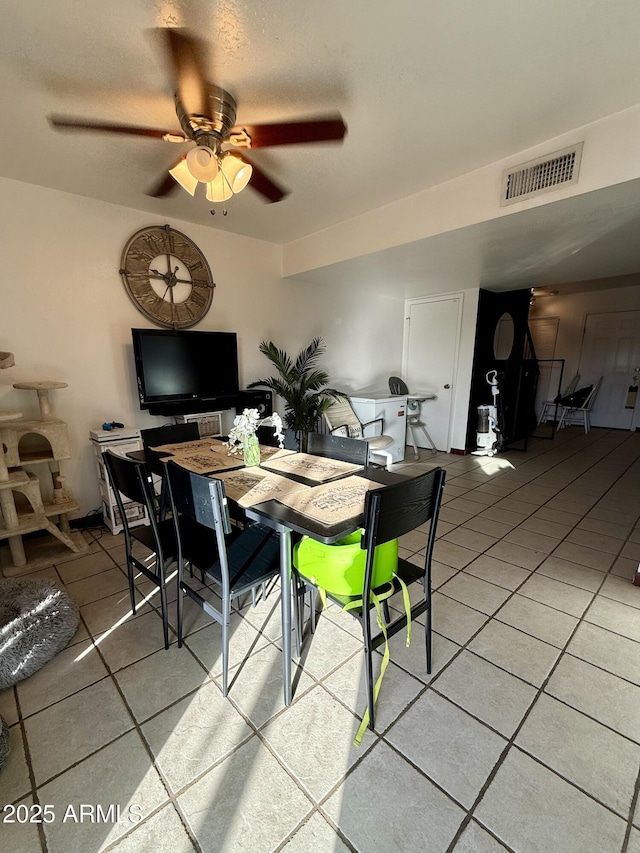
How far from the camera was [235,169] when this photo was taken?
1834 millimetres

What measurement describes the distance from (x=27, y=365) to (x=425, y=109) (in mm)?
3076

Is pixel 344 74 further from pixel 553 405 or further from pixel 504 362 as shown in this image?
pixel 553 405

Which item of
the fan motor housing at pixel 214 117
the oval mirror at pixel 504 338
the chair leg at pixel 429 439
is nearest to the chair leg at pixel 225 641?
the fan motor housing at pixel 214 117

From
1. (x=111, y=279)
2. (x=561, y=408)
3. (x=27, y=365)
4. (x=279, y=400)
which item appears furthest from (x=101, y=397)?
(x=561, y=408)

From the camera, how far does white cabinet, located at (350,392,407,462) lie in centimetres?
440

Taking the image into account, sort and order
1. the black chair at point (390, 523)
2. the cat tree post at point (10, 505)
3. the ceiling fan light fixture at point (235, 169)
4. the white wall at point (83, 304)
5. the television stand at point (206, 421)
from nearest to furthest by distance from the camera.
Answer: the black chair at point (390, 523) → the ceiling fan light fixture at point (235, 169) → the cat tree post at point (10, 505) → the white wall at point (83, 304) → the television stand at point (206, 421)

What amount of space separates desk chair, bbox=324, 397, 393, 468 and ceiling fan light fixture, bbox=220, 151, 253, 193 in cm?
250

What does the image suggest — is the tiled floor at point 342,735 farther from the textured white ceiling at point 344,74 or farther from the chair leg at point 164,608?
the textured white ceiling at point 344,74

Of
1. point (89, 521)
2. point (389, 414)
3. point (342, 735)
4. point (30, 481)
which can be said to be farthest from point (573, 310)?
point (30, 481)

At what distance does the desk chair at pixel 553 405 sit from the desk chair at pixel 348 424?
465cm

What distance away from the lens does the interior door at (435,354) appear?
492 cm

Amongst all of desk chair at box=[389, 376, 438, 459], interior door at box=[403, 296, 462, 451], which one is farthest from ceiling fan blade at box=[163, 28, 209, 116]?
interior door at box=[403, 296, 462, 451]

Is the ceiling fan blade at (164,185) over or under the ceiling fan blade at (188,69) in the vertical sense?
under

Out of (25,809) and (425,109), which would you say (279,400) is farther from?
(25,809)
